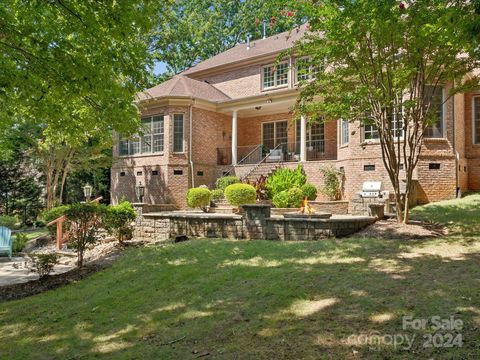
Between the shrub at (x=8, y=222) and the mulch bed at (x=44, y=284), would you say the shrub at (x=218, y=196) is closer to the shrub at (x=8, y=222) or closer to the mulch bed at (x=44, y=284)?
the mulch bed at (x=44, y=284)

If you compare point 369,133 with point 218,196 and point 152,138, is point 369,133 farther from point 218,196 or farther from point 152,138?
point 152,138

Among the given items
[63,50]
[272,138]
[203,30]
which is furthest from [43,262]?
[203,30]

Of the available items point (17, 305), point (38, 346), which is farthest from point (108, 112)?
point (38, 346)

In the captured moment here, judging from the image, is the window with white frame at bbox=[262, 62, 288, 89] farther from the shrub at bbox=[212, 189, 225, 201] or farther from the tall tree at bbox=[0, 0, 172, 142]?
the tall tree at bbox=[0, 0, 172, 142]

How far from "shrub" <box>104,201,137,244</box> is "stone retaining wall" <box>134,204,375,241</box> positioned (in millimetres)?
415

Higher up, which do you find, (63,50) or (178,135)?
(178,135)

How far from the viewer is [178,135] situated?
1858 cm

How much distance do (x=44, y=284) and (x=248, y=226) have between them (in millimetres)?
4936

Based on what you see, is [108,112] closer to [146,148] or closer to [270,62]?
[146,148]

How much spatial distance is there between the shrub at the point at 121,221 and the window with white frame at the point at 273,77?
462 inches

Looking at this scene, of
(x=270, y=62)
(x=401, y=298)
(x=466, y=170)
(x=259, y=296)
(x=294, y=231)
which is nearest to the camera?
(x=401, y=298)

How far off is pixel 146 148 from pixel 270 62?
26.6ft

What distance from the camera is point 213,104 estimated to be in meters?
19.6

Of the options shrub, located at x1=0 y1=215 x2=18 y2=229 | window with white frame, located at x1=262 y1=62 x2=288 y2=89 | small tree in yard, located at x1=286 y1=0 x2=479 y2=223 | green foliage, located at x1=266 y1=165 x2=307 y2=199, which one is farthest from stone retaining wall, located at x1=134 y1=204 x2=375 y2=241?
shrub, located at x1=0 y1=215 x2=18 y2=229
